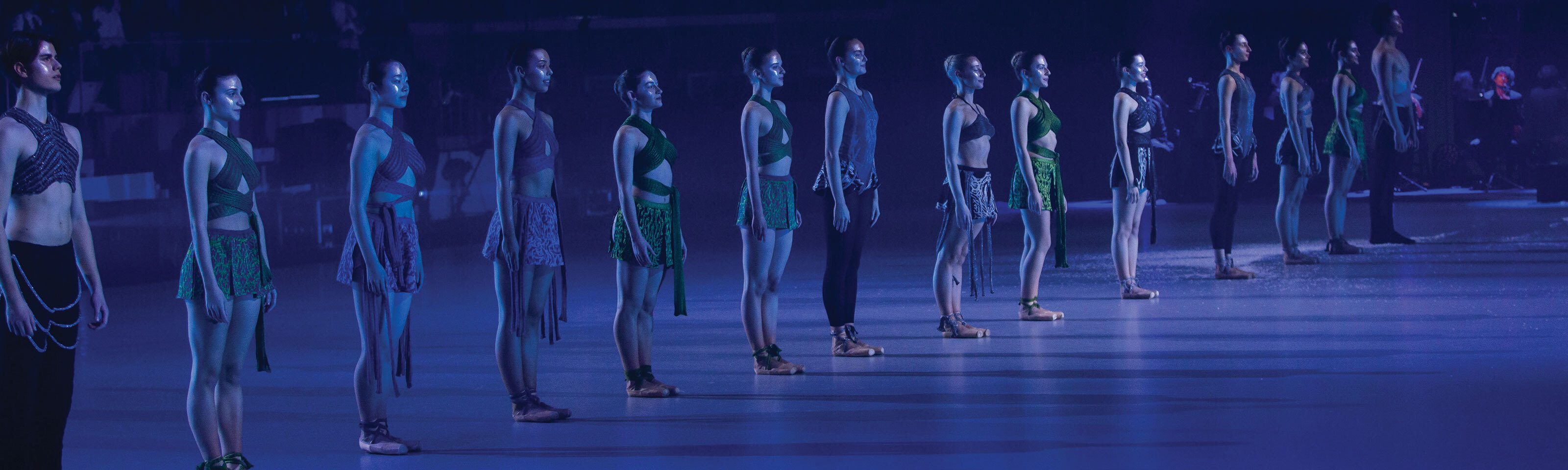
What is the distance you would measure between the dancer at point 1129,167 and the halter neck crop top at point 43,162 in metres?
4.59

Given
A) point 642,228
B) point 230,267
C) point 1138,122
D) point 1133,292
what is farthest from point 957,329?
point 230,267

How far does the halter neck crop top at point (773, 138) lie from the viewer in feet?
15.4

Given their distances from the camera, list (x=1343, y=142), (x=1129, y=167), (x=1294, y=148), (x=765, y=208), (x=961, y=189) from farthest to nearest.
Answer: (x=1343, y=142)
(x=1294, y=148)
(x=1129, y=167)
(x=961, y=189)
(x=765, y=208)

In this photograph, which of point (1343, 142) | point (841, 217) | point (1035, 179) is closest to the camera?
point (841, 217)

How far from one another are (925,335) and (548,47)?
888 cm

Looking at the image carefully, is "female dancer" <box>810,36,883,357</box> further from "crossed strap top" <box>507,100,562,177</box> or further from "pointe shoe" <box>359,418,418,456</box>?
"pointe shoe" <box>359,418,418,456</box>

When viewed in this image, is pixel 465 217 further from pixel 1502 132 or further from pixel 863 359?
pixel 1502 132

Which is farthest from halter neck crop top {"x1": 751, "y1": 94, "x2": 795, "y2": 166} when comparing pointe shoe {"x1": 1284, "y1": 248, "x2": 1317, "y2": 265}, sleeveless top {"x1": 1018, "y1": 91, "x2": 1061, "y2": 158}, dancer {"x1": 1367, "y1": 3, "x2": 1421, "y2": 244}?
dancer {"x1": 1367, "y1": 3, "x2": 1421, "y2": 244}

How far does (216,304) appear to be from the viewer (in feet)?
10.3

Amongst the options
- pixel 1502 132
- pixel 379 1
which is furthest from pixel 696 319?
pixel 1502 132

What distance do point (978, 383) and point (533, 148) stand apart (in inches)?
62.8

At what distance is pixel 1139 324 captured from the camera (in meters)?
5.80

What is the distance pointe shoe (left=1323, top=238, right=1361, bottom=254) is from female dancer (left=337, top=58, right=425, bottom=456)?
636 centimetres

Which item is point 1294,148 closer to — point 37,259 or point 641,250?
point 641,250
